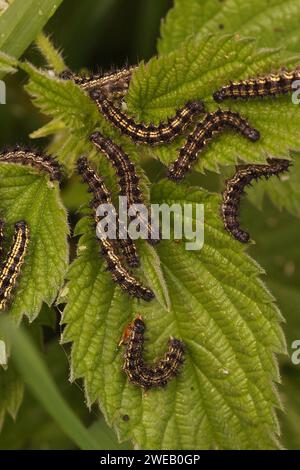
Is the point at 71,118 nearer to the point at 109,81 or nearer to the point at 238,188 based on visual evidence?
the point at 109,81

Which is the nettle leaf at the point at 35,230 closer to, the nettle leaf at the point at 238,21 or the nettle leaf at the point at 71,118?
the nettle leaf at the point at 71,118

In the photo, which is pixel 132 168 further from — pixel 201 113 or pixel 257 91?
pixel 257 91

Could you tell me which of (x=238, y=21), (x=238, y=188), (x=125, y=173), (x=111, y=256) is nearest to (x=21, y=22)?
(x=125, y=173)

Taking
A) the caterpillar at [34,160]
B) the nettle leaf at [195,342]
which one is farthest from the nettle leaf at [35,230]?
the nettle leaf at [195,342]

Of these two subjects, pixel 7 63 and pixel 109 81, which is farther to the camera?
pixel 109 81
